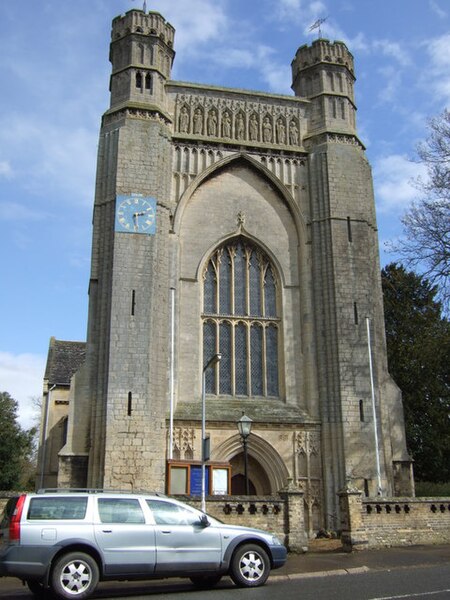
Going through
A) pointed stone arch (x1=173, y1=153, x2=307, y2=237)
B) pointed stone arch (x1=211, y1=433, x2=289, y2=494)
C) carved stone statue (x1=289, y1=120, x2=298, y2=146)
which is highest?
carved stone statue (x1=289, y1=120, x2=298, y2=146)

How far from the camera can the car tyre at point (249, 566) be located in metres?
9.32

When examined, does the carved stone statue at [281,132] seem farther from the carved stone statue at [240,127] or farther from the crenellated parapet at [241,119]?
the carved stone statue at [240,127]

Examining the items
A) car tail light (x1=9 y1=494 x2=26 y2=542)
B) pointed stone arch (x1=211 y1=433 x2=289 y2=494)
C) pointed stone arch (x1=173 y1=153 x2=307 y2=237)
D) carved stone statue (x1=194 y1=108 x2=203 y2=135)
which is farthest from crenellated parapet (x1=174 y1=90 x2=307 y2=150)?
car tail light (x1=9 y1=494 x2=26 y2=542)

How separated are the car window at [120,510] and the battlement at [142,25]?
20.2m

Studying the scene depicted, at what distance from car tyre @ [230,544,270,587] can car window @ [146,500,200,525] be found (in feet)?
2.64

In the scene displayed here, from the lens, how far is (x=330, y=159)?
2450cm

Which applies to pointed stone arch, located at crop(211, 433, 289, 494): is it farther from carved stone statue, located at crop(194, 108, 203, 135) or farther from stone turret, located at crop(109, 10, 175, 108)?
stone turret, located at crop(109, 10, 175, 108)

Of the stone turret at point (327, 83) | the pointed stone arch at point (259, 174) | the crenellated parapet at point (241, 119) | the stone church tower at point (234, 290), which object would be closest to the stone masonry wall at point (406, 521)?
the stone church tower at point (234, 290)

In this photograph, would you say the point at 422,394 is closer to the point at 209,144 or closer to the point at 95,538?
the point at 209,144

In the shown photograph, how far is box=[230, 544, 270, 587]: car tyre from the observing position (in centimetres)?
932

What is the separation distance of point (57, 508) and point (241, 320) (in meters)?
14.6

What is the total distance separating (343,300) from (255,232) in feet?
13.6

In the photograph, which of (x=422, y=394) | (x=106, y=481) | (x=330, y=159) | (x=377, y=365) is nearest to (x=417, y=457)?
(x=422, y=394)

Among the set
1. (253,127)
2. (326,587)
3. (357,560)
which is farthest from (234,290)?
(326,587)
